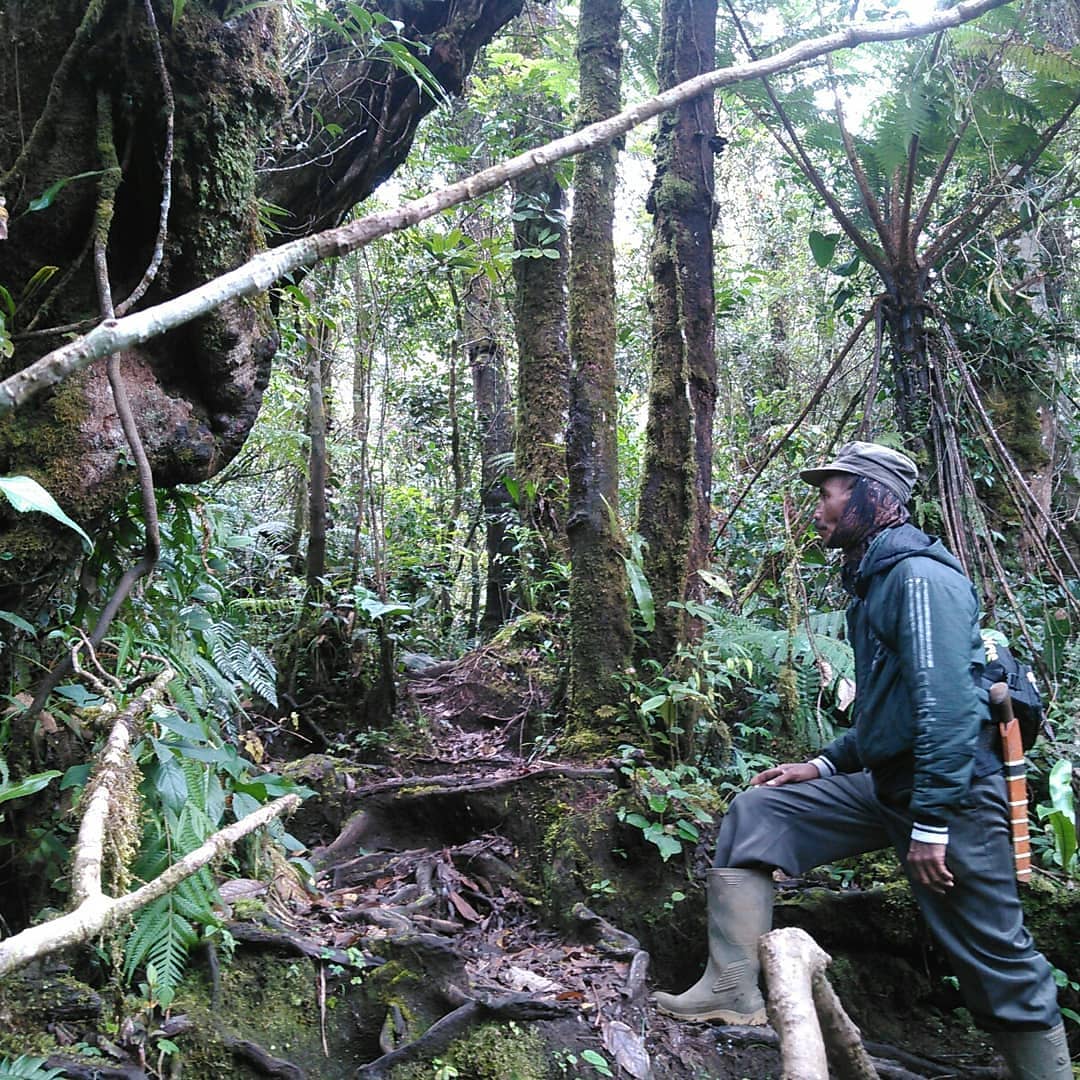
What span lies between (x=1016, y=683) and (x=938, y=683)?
512 millimetres

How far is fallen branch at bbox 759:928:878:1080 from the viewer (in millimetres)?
1545

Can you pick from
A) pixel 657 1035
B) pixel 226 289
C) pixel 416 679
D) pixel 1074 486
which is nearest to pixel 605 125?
pixel 226 289

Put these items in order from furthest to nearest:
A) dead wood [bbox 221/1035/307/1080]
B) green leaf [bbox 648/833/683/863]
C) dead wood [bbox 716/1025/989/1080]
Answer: green leaf [bbox 648/833/683/863] → dead wood [bbox 716/1025/989/1080] → dead wood [bbox 221/1035/307/1080]

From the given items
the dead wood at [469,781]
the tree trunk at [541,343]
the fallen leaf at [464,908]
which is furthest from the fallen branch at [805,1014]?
the tree trunk at [541,343]

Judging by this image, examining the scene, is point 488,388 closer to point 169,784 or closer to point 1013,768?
point 1013,768

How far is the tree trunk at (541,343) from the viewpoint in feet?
26.2

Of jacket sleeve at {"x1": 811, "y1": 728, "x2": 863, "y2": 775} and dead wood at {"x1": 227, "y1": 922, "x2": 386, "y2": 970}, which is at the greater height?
jacket sleeve at {"x1": 811, "y1": 728, "x2": 863, "y2": 775}

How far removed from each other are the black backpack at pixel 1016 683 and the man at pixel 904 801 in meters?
0.14

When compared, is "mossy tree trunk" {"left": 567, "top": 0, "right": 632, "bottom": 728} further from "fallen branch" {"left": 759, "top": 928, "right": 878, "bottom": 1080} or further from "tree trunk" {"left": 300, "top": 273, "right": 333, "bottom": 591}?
"fallen branch" {"left": 759, "top": 928, "right": 878, "bottom": 1080}

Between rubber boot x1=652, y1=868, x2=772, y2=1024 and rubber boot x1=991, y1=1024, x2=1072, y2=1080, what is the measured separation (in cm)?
94

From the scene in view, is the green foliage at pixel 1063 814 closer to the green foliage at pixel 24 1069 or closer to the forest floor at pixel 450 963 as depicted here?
the forest floor at pixel 450 963

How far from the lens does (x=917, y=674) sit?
122 inches

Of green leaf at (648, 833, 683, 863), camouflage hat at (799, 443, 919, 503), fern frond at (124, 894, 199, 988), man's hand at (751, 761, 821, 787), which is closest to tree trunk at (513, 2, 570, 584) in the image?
green leaf at (648, 833, 683, 863)

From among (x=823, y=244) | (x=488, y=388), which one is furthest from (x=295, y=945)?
(x=488, y=388)
